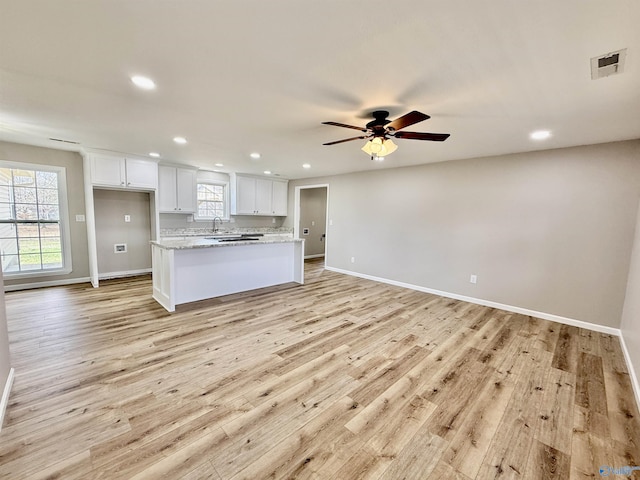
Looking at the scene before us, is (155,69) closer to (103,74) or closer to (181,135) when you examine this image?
(103,74)

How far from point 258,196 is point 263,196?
0.14m

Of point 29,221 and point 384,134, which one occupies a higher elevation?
point 384,134

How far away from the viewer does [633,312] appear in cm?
261

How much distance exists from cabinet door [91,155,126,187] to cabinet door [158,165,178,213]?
718mm

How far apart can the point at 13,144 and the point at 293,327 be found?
5196mm

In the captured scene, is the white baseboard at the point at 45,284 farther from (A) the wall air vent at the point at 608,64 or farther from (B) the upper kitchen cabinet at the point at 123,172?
(A) the wall air vent at the point at 608,64

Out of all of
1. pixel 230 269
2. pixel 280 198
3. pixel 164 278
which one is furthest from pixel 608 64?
pixel 280 198

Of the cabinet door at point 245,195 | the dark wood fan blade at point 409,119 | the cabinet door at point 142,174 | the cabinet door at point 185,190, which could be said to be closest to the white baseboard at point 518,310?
the dark wood fan blade at point 409,119

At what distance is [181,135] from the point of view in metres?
3.47

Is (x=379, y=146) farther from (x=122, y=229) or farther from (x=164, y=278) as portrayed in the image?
(x=122, y=229)

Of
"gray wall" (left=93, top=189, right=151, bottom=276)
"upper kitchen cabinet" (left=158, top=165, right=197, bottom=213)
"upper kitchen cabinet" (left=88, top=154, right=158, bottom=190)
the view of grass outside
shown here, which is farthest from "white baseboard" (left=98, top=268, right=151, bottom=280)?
"upper kitchen cabinet" (left=88, top=154, right=158, bottom=190)

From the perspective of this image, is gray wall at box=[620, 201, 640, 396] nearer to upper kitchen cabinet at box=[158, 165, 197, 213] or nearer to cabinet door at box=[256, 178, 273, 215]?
cabinet door at box=[256, 178, 273, 215]

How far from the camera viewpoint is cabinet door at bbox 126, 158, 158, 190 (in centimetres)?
480

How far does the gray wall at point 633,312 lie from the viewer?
92.7 inches
